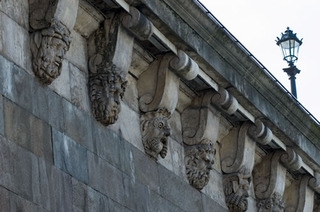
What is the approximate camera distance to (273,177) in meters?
22.3

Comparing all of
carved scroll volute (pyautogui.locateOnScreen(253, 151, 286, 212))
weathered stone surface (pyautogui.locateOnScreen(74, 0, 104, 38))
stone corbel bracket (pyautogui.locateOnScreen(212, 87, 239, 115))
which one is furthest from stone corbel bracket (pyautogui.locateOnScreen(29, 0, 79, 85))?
carved scroll volute (pyautogui.locateOnScreen(253, 151, 286, 212))

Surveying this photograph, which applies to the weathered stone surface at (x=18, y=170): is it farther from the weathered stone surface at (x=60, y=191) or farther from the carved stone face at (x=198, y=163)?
the carved stone face at (x=198, y=163)

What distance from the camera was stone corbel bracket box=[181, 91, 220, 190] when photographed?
2031 cm

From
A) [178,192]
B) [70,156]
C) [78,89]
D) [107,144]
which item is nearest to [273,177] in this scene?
[178,192]

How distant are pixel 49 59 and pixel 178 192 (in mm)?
3417

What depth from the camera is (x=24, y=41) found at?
1697 centimetres

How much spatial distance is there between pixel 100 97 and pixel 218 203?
3.53 meters

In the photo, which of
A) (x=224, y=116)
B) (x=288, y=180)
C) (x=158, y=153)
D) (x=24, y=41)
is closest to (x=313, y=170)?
(x=288, y=180)

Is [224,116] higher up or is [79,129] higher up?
[224,116]

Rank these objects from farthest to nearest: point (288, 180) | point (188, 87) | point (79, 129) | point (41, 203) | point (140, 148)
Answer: point (288, 180) → point (188, 87) → point (140, 148) → point (79, 129) → point (41, 203)

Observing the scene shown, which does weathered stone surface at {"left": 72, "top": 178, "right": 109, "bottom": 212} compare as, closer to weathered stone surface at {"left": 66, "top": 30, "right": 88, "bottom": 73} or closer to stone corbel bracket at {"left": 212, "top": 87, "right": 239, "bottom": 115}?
weathered stone surface at {"left": 66, "top": 30, "right": 88, "bottom": 73}

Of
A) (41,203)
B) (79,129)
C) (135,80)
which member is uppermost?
(135,80)

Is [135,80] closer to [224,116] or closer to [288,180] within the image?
[224,116]

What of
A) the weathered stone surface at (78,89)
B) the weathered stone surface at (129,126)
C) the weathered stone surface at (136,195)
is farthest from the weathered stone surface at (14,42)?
the weathered stone surface at (136,195)
